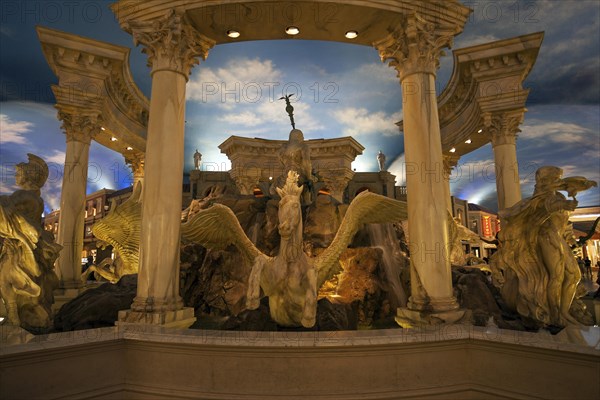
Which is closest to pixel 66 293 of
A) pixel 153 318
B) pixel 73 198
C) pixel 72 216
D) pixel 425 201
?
pixel 72 216

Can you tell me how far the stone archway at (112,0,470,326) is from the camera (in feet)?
17.3

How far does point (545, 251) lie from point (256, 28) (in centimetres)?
628

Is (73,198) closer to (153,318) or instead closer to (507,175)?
(153,318)

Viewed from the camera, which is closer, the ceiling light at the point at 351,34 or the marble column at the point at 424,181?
the marble column at the point at 424,181

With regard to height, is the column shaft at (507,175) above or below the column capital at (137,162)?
below

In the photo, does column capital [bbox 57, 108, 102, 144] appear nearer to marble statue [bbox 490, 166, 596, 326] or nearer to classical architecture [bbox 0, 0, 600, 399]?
classical architecture [bbox 0, 0, 600, 399]

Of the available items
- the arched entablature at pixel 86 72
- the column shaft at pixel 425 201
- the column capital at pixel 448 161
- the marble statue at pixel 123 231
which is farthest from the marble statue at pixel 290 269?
the column capital at pixel 448 161

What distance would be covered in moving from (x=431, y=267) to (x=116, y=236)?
6.97m

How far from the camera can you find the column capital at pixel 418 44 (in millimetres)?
5777

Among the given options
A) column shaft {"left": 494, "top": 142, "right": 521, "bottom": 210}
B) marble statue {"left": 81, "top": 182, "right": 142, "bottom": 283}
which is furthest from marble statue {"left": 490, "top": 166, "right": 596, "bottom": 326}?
marble statue {"left": 81, "top": 182, "right": 142, "bottom": 283}

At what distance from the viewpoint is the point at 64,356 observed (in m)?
3.49

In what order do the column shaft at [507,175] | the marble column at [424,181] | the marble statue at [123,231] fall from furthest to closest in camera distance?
the column shaft at [507,175] → the marble statue at [123,231] → the marble column at [424,181]

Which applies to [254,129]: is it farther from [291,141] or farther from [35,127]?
[291,141]

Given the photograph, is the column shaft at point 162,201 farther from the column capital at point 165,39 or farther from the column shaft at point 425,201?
the column shaft at point 425,201
